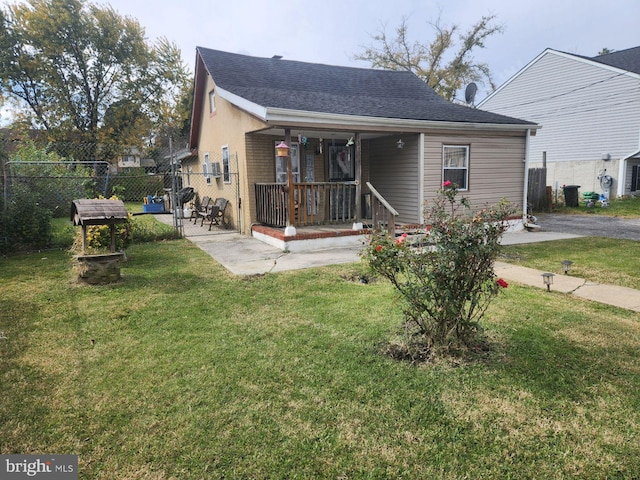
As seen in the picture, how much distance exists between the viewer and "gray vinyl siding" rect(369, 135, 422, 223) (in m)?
10.3

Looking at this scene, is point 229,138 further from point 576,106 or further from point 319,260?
point 576,106

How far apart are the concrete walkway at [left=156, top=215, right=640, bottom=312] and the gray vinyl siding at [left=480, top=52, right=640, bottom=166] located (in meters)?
11.5

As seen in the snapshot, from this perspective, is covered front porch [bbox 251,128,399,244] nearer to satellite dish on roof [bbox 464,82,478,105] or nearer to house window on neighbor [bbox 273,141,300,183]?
house window on neighbor [bbox 273,141,300,183]

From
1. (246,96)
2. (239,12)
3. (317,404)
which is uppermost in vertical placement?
(239,12)

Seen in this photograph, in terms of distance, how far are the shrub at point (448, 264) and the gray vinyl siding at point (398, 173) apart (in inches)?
274

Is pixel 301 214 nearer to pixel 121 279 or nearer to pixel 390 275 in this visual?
pixel 121 279

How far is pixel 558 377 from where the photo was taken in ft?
9.80

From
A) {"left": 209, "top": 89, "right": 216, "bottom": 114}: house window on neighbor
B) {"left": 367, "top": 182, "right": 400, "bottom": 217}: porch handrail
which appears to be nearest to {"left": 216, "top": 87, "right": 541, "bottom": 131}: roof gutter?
{"left": 209, "top": 89, "right": 216, "bottom": 114}: house window on neighbor

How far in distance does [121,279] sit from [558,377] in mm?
5779

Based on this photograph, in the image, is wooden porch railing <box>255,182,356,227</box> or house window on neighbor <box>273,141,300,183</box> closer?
wooden porch railing <box>255,182,356,227</box>

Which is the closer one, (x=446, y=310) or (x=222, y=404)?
(x=222, y=404)

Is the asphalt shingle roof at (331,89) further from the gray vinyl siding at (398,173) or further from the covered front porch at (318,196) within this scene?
the gray vinyl siding at (398,173)

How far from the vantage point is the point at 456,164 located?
1059cm

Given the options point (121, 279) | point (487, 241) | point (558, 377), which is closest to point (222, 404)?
point (487, 241)
